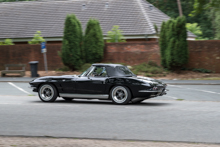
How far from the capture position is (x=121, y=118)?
8.49 m

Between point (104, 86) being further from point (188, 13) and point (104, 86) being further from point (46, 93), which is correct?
point (188, 13)

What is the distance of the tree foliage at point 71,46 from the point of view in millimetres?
27125

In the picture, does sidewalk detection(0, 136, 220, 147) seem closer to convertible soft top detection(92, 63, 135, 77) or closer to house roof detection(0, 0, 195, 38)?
convertible soft top detection(92, 63, 135, 77)

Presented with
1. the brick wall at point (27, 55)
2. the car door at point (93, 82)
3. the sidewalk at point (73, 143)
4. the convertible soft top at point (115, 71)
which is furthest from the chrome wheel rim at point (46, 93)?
the brick wall at point (27, 55)

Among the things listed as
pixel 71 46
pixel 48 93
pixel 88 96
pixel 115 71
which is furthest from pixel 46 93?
pixel 71 46

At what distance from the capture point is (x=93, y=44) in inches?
1070

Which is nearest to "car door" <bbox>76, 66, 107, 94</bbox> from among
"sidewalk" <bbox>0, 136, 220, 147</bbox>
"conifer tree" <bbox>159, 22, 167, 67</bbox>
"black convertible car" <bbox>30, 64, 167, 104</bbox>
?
"black convertible car" <bbox>30, 64, 167, 104</bbox>

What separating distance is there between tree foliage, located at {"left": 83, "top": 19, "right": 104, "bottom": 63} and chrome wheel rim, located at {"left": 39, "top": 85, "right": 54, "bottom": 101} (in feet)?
49.9

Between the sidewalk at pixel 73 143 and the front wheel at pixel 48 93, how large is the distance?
553 centimetres

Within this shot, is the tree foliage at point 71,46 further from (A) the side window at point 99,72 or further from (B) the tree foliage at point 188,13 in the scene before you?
(B) the tree foliage at point 188,13

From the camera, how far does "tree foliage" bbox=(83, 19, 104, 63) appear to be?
2723cm

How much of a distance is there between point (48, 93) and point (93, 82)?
1731mm

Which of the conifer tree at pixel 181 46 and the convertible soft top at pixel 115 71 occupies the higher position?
the conifer tree at pixel 181 46

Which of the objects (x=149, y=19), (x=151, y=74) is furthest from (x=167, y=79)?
(x=149, y=19)
